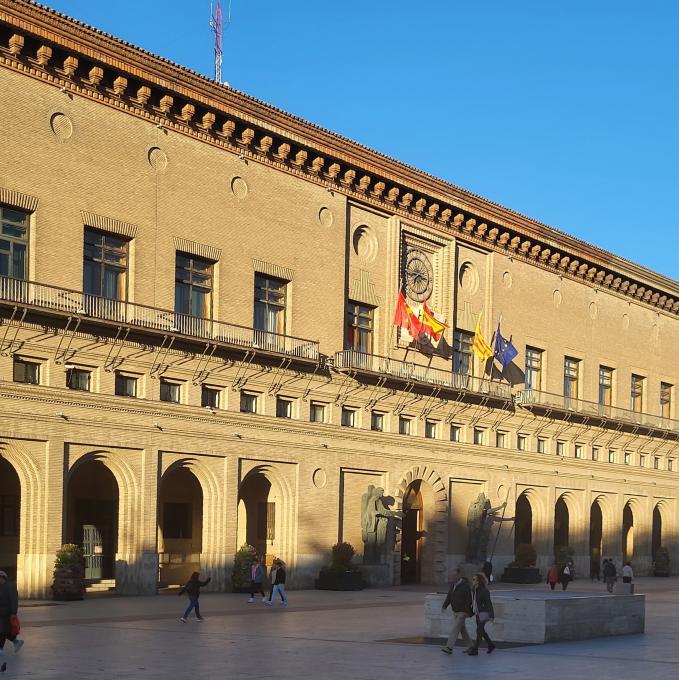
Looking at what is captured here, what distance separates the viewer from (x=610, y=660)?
22203 millimetres

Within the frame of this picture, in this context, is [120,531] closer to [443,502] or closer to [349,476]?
[349,476]

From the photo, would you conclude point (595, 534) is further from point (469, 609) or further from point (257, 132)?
point (469, 609)

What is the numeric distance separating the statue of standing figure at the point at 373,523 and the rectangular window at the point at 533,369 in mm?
13762

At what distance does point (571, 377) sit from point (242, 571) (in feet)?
88.6

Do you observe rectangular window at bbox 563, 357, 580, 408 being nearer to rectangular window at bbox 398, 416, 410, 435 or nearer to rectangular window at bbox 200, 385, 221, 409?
rectangular window at bbox 398, 416, 410, 435

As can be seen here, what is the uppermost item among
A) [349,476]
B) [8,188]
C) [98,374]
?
[8,188]

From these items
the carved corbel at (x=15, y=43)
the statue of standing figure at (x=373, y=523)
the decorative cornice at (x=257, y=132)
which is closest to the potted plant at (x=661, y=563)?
the decorative cornice at (x=257, y=132)

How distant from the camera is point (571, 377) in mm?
64125

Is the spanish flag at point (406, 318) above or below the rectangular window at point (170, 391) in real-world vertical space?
above

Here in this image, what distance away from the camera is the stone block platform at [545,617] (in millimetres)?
25203

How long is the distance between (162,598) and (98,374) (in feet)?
23.2

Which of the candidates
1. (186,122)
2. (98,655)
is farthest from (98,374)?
(98,655)

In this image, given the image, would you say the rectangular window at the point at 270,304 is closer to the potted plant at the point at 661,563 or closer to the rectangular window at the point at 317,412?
the rectangular window at the point at 317,412

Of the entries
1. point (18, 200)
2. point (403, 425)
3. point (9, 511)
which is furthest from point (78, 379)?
point (403, 425)
